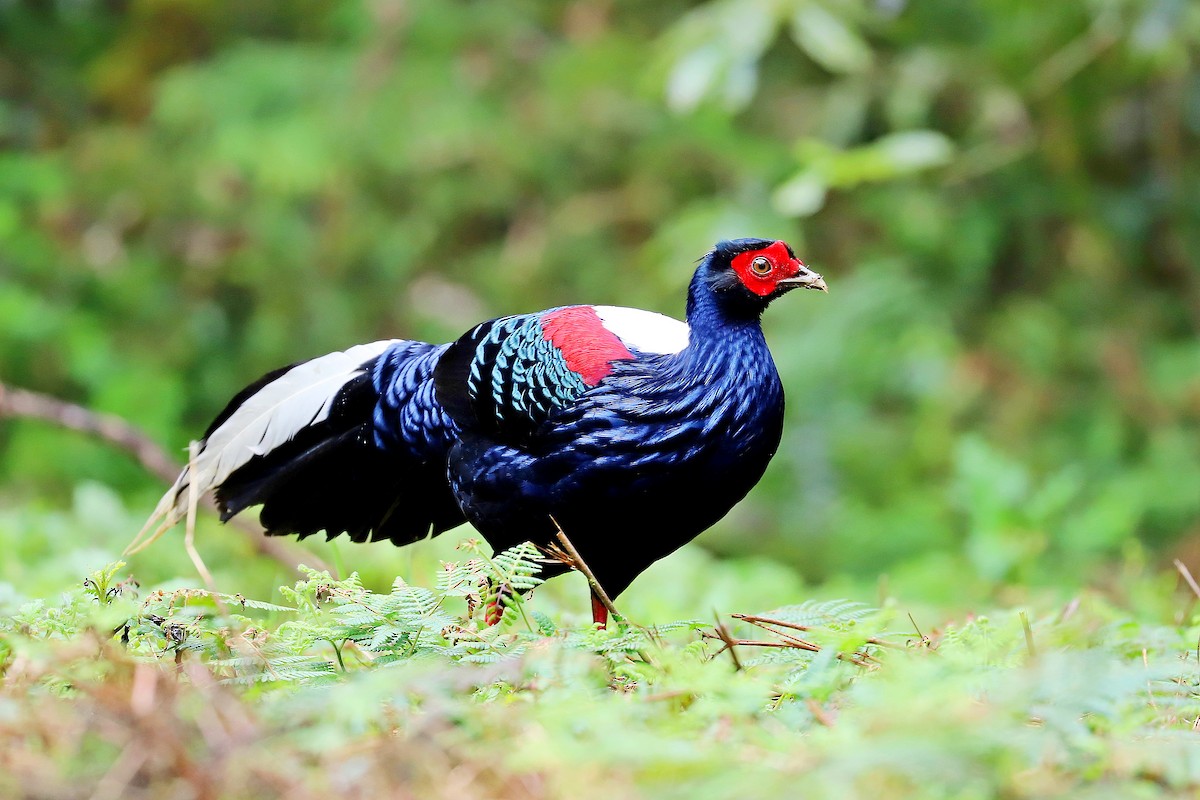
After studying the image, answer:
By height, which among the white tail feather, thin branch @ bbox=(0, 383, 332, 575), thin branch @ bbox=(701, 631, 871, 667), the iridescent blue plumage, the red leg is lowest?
thin branch @ bbox=(701, 631, 871, 667)

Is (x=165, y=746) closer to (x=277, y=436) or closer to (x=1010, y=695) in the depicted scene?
(x=1010, y=695)

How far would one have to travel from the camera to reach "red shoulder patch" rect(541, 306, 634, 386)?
3275 mm

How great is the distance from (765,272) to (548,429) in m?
0.76

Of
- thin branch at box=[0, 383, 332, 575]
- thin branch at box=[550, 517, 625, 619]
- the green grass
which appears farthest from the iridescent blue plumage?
thin branch at box=[0, 383, 332, 575]

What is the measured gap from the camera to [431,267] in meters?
9.52

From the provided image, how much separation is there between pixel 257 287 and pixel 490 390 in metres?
5.97

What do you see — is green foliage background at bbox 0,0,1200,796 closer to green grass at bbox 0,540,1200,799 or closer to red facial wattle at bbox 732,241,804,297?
red facial wattle at bbox 732,241,804,297

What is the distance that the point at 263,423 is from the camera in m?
3.77

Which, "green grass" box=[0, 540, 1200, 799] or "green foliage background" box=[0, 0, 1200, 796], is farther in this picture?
"green foliage background" box=[0, 0, 1200, 796]

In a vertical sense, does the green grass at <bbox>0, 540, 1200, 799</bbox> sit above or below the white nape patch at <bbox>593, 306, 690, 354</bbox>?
below

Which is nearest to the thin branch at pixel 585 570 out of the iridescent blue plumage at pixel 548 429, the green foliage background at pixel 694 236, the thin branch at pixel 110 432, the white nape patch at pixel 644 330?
the iridescent blue plumage at pixel 548 429

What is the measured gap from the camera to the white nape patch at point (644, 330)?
137 inches

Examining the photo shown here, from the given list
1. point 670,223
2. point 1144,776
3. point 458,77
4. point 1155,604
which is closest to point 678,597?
point 1155,604

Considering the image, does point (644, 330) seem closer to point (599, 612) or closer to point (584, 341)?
point (584, 341)
